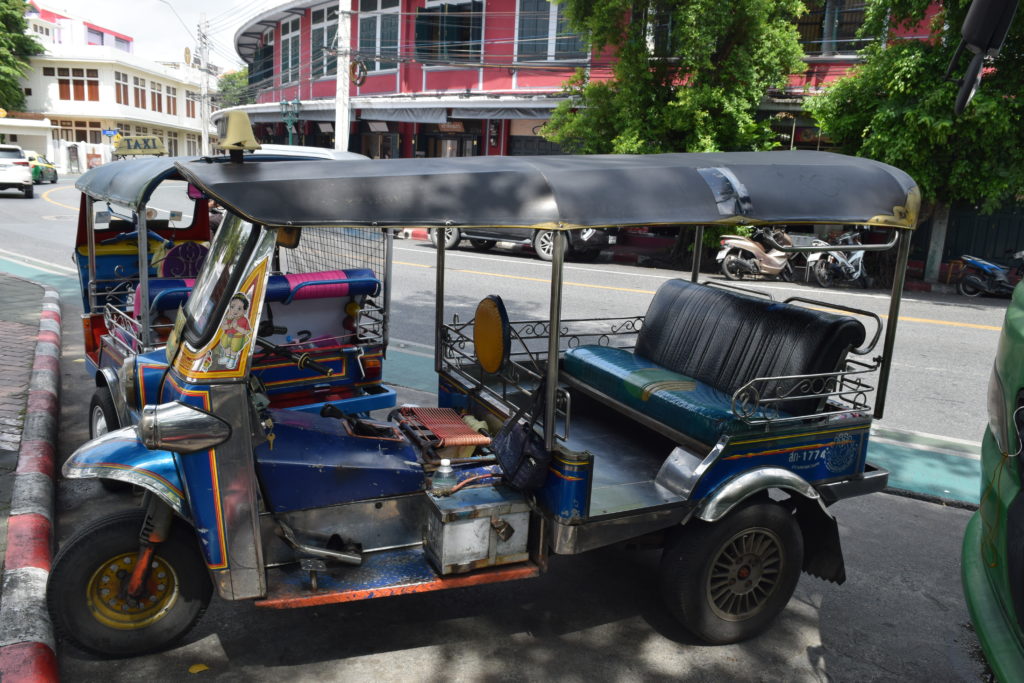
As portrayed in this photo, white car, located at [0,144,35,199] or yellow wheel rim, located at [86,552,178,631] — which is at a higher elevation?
white car, located at [0,144,35,199]

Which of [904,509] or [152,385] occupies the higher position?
[152,385]

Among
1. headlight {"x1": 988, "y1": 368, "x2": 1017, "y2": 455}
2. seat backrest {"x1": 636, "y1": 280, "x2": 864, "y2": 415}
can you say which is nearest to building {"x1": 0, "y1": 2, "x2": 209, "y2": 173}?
seat backrest {"x1": 636, "y1": 280, "x2": 864, "y2": 415}

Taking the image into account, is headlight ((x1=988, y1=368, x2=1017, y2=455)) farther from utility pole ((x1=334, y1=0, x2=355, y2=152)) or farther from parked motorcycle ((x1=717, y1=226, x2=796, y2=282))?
utility pole ((x1=334, y1=0, x2=355, y2=152))

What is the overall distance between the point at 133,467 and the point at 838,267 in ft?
48.1

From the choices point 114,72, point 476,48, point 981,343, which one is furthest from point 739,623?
point 114,72

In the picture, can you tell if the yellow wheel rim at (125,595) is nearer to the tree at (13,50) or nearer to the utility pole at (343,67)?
the utility pole at (343,67)

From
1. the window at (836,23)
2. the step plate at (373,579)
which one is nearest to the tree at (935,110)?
the window at (836,23)

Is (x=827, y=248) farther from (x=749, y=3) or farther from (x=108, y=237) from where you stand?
(x=749, y=3)

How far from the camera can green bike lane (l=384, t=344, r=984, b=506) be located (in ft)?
19.6

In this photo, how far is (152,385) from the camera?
15.0ft

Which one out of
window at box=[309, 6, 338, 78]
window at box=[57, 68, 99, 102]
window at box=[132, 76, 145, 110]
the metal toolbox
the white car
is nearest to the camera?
the metal toolbox

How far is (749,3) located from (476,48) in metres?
10.9

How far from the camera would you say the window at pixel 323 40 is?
2969 centimetres

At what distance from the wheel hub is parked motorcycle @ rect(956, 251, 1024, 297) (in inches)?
527
